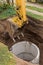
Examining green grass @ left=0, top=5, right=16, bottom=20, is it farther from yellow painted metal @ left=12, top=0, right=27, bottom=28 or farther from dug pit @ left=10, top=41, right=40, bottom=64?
dug pit @ left=10, top=41, right=40, bottom=64

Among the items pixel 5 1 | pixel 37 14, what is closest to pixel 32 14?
pixel 37 14

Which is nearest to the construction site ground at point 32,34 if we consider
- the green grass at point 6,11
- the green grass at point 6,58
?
the green grass at point 6,11

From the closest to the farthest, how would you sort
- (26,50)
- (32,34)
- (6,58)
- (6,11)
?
(6,58) → (26,50) → (32,34) → (6,11)

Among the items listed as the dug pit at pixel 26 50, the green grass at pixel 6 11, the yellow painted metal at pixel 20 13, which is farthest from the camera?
the green grass at pixel 6 11

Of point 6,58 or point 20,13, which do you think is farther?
point 20,13

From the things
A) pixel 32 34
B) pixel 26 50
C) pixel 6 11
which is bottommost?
pixel 26 50

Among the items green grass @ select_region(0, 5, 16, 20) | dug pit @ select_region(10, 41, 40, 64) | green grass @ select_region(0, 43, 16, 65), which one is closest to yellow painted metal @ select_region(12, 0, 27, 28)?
dug pit @ select_region(10, 41, 40, 64)

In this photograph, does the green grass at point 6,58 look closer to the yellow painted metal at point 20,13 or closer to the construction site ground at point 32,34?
the yellow painted metal at point 20,13

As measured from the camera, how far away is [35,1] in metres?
17.0

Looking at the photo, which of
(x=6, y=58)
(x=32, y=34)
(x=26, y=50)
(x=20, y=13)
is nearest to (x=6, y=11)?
(x=32, y=34)

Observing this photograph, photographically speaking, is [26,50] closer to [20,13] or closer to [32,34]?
[32,34]

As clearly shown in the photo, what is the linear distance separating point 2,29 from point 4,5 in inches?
124

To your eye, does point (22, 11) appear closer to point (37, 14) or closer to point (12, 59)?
point (12, 59)

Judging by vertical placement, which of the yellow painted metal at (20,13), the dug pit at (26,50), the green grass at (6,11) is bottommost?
the dug pit at (26,50)
